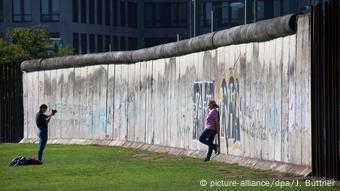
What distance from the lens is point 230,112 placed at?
94.4 ft

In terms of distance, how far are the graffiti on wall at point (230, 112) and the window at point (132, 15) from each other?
89618 mm

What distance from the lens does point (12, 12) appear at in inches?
4205

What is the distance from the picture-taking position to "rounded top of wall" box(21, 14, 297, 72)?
2447cm

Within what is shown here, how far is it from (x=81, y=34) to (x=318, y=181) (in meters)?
87.9

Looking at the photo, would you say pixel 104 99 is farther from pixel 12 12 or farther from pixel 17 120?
pixel 12 12

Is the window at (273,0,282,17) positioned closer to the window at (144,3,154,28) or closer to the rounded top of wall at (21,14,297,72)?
the window at (144,3,154,28)

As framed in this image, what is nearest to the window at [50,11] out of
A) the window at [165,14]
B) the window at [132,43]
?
the window at [132,43]

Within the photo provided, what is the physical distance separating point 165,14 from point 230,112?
304 feet

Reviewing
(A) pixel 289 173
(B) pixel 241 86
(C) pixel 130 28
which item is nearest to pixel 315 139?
(A) pixel 289 173

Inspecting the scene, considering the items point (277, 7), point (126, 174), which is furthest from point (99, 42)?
point (126, 174)

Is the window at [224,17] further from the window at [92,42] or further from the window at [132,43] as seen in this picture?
the window at [92,42]

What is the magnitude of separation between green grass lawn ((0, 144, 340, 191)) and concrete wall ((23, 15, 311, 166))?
1.02 metres

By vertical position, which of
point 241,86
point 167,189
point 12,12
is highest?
point 12,12

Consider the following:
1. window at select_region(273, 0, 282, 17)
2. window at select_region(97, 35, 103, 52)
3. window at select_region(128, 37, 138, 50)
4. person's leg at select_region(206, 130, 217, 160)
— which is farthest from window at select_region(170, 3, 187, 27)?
person's leg at select_region(206, 130, 217, 160)
